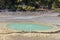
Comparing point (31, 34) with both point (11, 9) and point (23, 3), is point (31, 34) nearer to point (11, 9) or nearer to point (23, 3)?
point (11, 9)

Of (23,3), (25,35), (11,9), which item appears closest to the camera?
(25,35)

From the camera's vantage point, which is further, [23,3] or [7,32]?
[23,3]

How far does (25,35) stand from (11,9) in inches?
503

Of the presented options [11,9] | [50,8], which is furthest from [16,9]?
[50,8]

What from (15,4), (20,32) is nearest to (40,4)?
(15,4)

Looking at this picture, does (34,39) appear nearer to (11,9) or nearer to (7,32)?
(7,32)

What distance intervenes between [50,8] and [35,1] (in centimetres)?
220

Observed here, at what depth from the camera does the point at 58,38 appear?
9.76 meters

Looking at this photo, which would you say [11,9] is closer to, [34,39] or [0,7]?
[0,7]

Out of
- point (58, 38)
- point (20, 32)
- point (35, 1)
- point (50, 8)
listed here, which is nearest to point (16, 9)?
point (35, 1)

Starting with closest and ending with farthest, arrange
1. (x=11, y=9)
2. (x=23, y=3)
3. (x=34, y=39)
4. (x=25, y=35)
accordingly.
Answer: (x=34, y=39), (x=25, y=35), (x=11, y=9), (x=23, y=3)

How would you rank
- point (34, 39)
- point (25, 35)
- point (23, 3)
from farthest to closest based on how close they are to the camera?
1. point (23, 3)
2. point (25, 35)
3. point (34, 39)

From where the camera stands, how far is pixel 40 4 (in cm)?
2494

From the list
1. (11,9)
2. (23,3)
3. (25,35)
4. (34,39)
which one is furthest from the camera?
(23,3)
